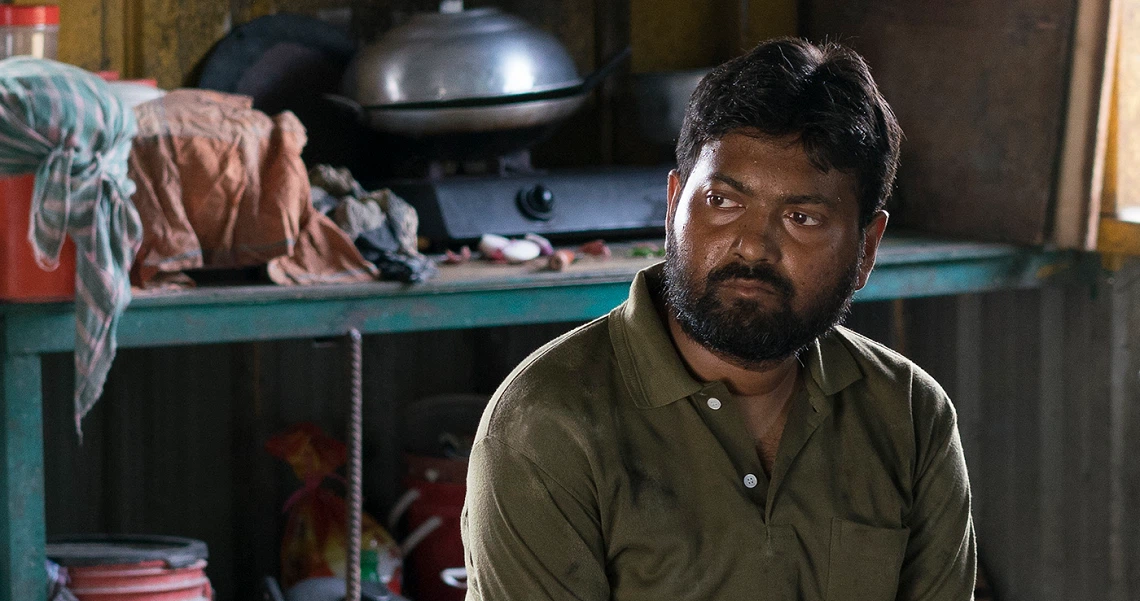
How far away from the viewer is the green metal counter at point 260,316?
2.61 meters

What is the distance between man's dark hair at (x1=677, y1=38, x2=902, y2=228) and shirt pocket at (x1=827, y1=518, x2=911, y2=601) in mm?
386

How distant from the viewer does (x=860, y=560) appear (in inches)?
70.9

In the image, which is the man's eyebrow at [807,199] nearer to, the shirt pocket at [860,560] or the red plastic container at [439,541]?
the shirt pocket at [860,560]

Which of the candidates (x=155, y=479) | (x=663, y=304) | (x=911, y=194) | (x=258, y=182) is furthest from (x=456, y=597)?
(x=663, y=304)

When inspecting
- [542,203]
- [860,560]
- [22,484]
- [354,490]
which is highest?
[542,203]

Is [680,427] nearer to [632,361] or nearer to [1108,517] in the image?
[632,361]

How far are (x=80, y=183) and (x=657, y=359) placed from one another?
1241mm

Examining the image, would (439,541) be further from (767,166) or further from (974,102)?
(767,166)

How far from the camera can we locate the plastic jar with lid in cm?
278

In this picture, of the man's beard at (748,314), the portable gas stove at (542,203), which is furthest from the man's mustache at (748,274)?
the portable gas stove at (542,203)

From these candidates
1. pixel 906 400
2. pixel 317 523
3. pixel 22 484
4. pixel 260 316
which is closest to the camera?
pixel 906 400

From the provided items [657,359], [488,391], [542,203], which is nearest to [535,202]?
[542,203]

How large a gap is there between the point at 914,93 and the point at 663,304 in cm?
193

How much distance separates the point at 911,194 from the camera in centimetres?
369
